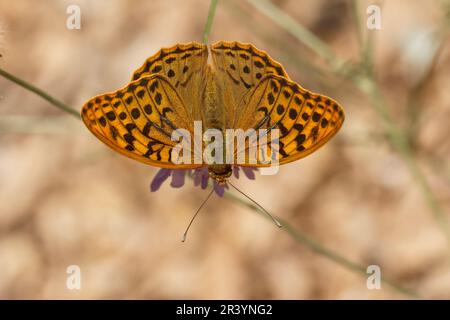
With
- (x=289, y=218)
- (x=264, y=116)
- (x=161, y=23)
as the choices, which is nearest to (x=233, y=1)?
(x=161, y=23)

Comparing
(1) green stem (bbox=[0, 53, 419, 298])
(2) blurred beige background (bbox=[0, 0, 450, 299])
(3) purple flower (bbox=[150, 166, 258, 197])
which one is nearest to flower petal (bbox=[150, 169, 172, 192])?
(3) purple flower (bbox=[150, 166, 258, 197])

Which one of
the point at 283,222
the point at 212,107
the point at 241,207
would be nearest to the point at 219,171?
the point at 212,107

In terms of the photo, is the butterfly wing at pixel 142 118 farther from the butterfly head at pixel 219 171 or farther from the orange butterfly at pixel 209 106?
the butterfly head at pixel 219 171

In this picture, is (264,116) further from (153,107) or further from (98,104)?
(98,104)

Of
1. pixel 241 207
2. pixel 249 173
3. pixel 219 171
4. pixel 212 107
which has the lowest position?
pixel 219 171

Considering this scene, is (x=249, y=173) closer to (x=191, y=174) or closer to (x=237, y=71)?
(x=191, y=174)

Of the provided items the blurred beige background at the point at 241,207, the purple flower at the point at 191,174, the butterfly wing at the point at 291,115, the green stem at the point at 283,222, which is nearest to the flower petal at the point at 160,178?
the purple flower at the point at 191,174

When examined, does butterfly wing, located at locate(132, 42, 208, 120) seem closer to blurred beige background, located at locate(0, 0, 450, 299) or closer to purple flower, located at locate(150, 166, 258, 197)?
purple flower, located at locate(150, 166, 258, 197)
